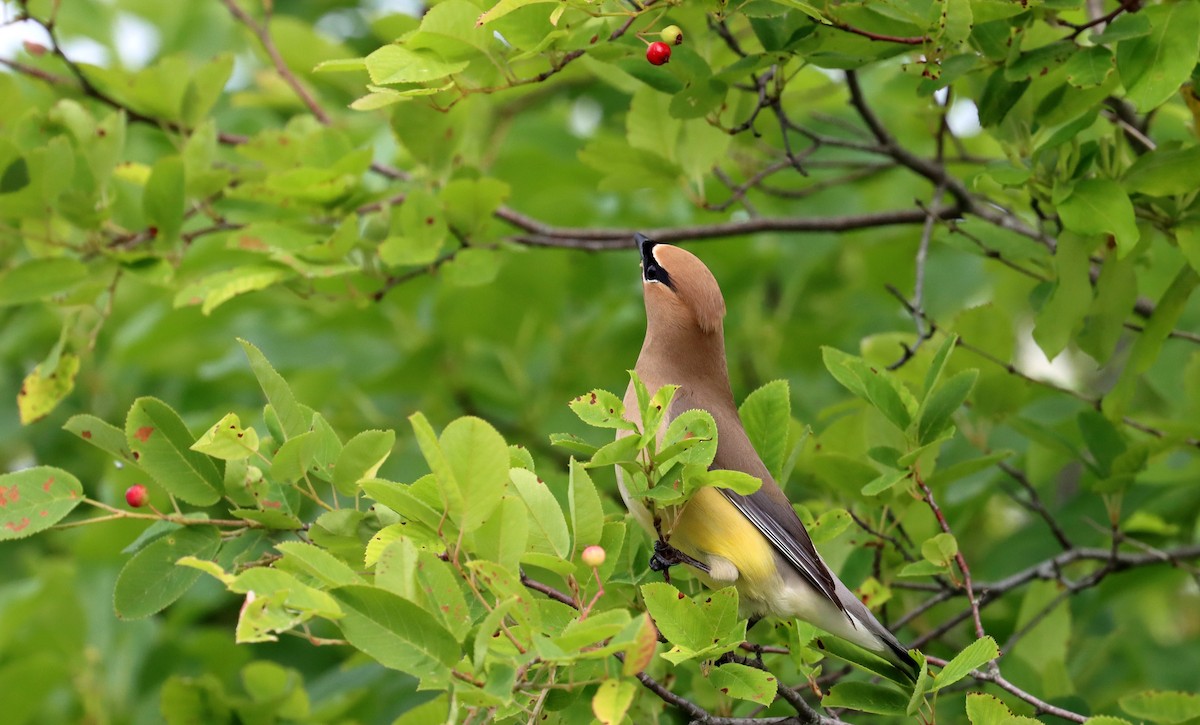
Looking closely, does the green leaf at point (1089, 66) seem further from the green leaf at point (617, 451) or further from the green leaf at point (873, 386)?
the green leaf at point (617, 451)

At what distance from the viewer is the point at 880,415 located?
351 centimetres

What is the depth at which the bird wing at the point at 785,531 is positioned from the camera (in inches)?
128

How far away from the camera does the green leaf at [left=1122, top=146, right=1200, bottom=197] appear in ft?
10.6

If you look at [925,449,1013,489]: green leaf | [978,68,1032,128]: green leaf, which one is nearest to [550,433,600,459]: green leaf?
[925,449,1013,489]: green leaf

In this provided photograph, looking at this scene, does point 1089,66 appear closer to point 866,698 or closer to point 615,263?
point 866,698

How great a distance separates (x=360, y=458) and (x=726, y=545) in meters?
0.94

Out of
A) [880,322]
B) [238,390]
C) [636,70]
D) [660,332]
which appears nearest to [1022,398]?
[660,332]

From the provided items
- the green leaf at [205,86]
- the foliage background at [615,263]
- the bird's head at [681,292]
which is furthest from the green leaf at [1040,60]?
the green leaf at [205,86]

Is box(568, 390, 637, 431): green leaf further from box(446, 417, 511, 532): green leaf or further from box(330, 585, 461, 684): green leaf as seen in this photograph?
box(330, 585, 461, 684): green leaf

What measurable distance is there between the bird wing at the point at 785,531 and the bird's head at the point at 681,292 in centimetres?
44

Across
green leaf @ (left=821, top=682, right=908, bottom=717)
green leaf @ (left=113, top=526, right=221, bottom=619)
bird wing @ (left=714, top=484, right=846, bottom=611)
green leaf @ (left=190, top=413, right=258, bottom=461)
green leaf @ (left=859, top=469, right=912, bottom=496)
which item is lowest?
green leaf @ (left=821, top=682, right=908, bottom=717)

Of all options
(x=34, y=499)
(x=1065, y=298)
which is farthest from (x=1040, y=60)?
(x=34, y=499)

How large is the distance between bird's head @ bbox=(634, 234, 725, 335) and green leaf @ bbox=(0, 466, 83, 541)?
143 centimetres

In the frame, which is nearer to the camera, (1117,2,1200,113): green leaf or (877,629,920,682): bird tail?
(1117,2,1200,113): green leaf
